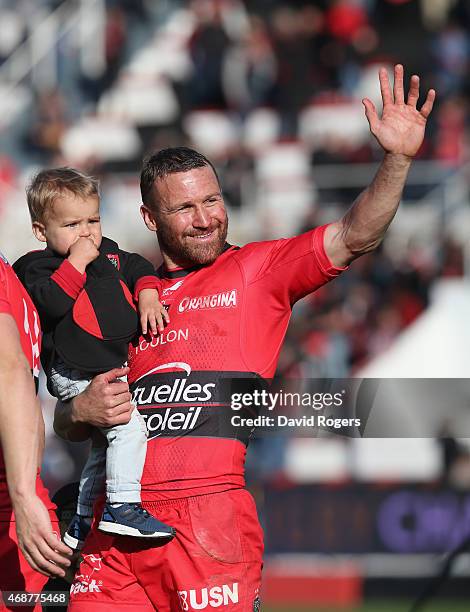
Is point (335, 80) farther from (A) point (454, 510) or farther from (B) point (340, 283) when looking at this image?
(A) point (454, 510)

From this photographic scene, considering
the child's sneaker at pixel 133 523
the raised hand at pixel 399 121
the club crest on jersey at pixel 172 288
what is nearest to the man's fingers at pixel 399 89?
the raised hand at pixel 399 121

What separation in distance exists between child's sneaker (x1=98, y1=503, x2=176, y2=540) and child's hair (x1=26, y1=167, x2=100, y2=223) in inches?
40.8

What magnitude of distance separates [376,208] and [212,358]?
75 centimetres

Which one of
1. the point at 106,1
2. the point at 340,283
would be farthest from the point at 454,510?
the point at 106,1

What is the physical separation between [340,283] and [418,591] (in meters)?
4.85

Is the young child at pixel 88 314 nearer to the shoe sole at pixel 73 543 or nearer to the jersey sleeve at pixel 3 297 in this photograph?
the shoe sole at pixel 73 543

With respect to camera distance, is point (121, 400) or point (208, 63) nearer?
point (121, 400)

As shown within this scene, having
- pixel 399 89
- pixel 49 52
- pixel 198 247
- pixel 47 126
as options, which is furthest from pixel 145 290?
pixel 49 52

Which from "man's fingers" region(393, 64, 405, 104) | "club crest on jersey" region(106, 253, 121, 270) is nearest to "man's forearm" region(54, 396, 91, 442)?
"club crest on jersey" region(106, 253, 121, 270)

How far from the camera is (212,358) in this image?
3.85m

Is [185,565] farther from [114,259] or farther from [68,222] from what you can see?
[68,222]

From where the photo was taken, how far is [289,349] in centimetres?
955

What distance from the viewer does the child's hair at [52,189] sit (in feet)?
12.7

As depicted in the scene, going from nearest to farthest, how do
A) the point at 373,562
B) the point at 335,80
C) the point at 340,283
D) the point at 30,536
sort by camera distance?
1. the point at 30,536
2. the point at 373,562
3. the point at 340,283
4. the point at 335,80
